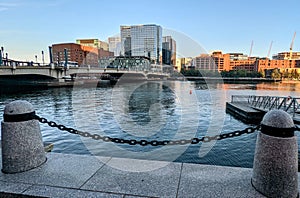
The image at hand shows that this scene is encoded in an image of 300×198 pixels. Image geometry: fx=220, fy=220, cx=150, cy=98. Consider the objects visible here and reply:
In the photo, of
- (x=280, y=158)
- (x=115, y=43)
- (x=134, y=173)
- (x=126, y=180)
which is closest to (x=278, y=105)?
(x=280, y=158)

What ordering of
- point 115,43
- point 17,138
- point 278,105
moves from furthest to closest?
point 115,43, point 278,105, point 17,138

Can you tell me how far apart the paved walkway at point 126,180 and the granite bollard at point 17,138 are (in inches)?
7.3

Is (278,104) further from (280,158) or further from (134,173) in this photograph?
(134,173)

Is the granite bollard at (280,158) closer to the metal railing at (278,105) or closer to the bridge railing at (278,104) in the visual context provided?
the metal railing at (278,105)

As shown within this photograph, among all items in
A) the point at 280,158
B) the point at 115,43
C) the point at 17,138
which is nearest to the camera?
the point at 280,158

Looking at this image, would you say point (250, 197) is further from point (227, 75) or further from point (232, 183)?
point (227, 75)

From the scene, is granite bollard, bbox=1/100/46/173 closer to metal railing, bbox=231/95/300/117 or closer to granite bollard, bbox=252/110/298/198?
granite bollard, bbox=252/110/298/198

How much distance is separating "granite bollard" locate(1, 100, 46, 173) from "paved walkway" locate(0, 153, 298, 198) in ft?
0.61

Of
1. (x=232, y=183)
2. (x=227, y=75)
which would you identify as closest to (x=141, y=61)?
(x=227, y=75)

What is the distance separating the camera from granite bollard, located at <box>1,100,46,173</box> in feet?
13.1

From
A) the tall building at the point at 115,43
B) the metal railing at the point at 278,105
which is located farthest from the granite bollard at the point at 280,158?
the tall building at the point at 115,43

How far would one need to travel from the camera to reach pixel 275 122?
3219mm

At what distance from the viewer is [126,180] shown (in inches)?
149

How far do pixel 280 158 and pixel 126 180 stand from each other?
244 cm
